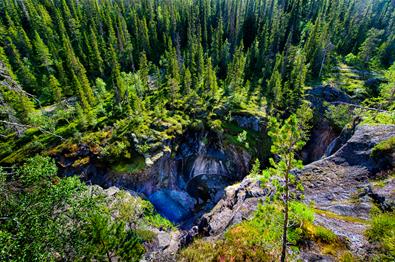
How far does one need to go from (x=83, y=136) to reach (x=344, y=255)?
167 feet

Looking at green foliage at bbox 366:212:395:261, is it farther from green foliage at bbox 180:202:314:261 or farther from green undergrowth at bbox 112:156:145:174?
green undergrowth at bbox 112:156:145:174

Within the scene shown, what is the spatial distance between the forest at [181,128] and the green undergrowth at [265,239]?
0.10m

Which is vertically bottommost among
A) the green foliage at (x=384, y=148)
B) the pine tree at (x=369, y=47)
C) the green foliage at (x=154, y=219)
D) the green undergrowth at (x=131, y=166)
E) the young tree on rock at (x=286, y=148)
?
the green foliage at (x=154, y=219)

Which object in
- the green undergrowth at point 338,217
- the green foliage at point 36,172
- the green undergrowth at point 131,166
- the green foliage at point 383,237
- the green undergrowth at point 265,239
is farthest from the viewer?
the green undergrowth at point 131,166

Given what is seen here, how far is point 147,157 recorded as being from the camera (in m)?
43.1

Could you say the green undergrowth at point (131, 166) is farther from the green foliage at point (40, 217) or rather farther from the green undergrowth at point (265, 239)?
the green undergrowth at point (265, 239)

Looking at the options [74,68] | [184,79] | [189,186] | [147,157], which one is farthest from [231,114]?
[74,68]

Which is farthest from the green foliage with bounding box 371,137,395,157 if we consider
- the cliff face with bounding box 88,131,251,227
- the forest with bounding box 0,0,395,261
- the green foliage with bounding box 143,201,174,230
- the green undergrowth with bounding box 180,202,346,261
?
the cliff face with bounding box 88,131,251,227

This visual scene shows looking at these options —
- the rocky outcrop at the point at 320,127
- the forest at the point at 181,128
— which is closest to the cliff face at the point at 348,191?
the forest at the point at 181,128

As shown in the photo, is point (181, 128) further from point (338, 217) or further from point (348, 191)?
point (338, 217)

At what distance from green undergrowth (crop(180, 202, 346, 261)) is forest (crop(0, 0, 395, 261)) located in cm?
10

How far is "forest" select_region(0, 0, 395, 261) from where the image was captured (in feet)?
34.4

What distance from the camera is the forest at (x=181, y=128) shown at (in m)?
10.5

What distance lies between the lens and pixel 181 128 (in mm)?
50625
